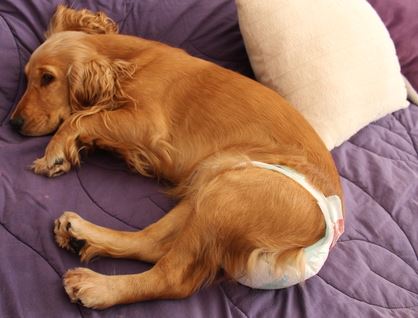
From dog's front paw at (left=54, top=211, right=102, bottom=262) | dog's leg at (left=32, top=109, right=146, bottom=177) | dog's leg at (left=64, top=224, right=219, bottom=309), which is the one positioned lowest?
dog's leg at (left=64, top=224, right=219, bottom=309)

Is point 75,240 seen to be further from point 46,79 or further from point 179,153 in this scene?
point 46,79

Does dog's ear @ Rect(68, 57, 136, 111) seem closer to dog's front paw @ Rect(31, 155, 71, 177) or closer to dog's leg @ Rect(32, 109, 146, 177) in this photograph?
dog's leg @ Rect(32, 109, 146, 177)

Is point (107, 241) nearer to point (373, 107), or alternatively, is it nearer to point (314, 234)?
point (314, 234)

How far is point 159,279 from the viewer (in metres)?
1.27

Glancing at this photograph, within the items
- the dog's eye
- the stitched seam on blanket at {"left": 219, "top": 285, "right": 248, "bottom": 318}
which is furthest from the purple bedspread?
the dog's eye

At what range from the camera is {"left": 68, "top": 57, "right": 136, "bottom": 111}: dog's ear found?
5.55ft

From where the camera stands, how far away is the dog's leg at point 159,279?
→ 122cm

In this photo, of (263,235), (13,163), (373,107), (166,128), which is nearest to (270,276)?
(263,235)

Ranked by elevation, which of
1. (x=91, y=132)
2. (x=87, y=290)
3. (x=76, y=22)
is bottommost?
(x=87, y=290)

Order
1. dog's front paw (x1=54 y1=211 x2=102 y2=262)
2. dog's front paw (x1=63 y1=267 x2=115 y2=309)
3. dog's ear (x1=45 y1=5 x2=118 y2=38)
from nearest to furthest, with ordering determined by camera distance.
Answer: dog's front paw (x1=63 y1=267 x2=115 y2=309)
dog's front paw (x1=54 y1=211 x2=102 y2=262)
dog's ear (x1=45 y1=5 x2=118 y2=38)

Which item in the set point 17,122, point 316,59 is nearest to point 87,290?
point 17,122

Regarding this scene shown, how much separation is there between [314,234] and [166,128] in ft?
2.06

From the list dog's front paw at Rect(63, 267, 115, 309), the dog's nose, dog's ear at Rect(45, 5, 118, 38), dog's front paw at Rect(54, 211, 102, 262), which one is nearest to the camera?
dog's front paw at Rect(63, 267, 115, 309)

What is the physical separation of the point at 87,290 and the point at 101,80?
774mm
